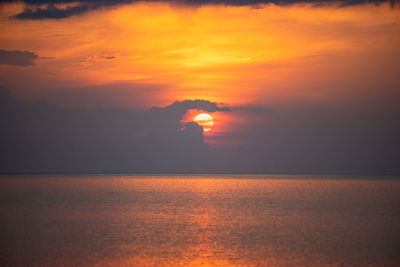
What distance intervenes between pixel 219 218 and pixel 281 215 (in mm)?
9607

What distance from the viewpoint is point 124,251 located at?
34375mm

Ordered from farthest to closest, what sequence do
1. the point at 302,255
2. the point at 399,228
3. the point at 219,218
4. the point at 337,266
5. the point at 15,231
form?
the point at 219,218, the point at 399,228, the point at 15,231, the point at 302,255, the point at 337,266

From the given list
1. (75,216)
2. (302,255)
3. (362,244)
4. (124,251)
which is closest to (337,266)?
(302,255)

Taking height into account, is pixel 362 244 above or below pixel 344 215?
above

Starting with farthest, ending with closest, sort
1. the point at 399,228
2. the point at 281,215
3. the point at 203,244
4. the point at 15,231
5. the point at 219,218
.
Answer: the point at 281,215 < the point at 219,218 < the point at 399,228 < the point at 15,231 < the point at 203,244

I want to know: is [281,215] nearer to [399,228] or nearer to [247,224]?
[247,224]

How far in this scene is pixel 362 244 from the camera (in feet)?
125

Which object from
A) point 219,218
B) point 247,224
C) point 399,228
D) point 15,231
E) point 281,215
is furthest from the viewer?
point 281,215

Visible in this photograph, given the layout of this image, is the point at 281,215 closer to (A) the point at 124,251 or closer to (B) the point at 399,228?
(B) the point at 399,228

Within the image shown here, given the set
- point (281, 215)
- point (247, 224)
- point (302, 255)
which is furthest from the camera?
point (281, 215)

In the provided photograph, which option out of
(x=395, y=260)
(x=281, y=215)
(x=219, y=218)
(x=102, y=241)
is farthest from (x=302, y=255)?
(x=281, y=215)

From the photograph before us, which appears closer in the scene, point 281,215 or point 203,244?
point 203,244

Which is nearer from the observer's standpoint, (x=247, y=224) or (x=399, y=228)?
(x=399, y=228)

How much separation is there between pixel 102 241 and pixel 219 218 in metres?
23.1
